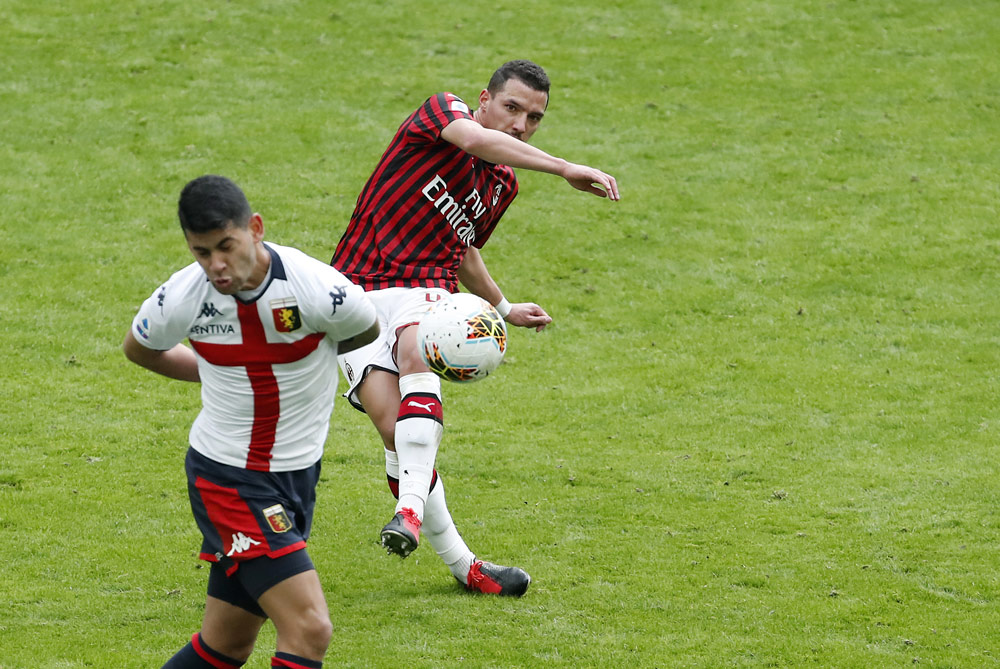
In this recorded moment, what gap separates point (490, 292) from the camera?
277 inches

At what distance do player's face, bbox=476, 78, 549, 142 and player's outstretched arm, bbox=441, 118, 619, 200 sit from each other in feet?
1.24

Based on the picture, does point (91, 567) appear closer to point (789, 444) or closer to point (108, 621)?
point (108, 621)

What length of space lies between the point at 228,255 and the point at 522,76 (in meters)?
2.70

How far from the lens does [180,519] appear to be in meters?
7.66

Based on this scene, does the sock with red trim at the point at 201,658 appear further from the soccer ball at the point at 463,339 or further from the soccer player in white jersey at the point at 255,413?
the soccer ball at the point at 463,339

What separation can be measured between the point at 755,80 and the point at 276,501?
1401 cm

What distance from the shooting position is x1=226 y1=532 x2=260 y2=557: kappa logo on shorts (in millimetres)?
4465

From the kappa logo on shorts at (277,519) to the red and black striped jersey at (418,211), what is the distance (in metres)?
2.00

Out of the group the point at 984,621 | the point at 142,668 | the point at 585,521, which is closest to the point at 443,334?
the point at 142,668

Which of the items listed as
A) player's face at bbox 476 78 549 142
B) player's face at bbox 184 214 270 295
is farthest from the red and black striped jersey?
player's face at bbox 184 214 270 295

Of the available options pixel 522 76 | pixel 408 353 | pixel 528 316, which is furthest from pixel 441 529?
pixel 522 76

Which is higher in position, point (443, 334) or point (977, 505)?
point (443, 334)

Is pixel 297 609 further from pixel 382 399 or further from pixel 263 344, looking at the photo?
pixel 382 399

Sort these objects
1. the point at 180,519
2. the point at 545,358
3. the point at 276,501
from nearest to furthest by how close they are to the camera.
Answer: the point at 276,501, the point at 180,519, the point at 545,358
